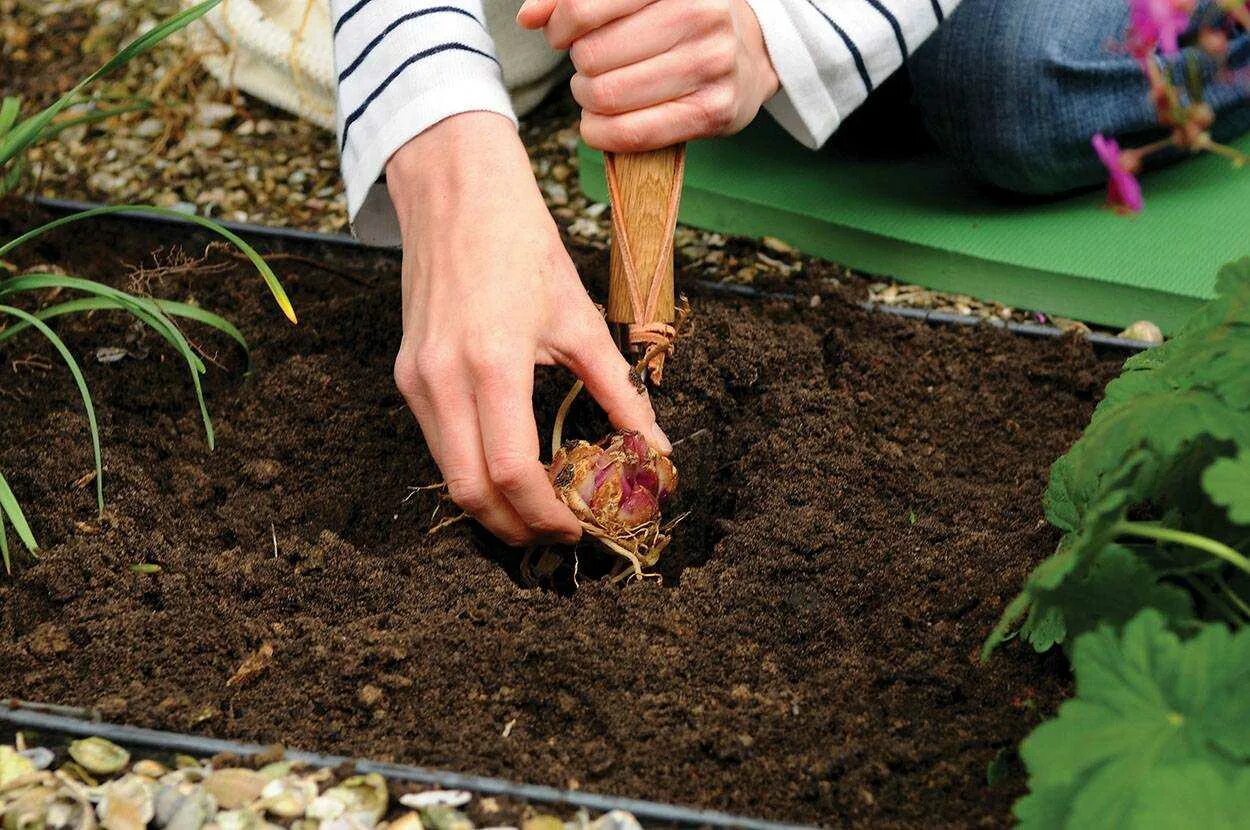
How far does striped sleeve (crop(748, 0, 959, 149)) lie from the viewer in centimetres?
170

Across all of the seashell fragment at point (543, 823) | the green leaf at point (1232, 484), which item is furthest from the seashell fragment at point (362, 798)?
the green leaf at point (1232, 484)

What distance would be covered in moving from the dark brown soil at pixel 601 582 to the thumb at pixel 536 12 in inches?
17.6

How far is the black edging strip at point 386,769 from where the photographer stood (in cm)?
110

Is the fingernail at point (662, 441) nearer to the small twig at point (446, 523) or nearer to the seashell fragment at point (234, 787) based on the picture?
the small twig at point (446, 523)

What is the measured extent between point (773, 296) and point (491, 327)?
0.74m

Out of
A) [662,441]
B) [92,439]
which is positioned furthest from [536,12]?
[92,439]

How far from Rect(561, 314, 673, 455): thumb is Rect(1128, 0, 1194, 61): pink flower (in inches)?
26.6

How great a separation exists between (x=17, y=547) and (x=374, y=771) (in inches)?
23.6

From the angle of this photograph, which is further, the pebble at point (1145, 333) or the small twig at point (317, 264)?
the small twig at point (317, 264)

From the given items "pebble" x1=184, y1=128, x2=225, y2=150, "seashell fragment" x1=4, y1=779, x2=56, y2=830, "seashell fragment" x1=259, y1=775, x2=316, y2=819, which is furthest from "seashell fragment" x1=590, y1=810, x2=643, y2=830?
"pebble" x1=184, y1=128, x2=225, y2=150

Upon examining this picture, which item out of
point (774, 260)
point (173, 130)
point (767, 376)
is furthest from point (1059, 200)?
point (173, 130)

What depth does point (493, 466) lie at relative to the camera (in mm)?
1354

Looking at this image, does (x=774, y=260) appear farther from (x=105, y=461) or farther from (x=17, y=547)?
(x=17, y=547)

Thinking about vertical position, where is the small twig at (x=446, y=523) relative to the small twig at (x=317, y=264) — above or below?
below
